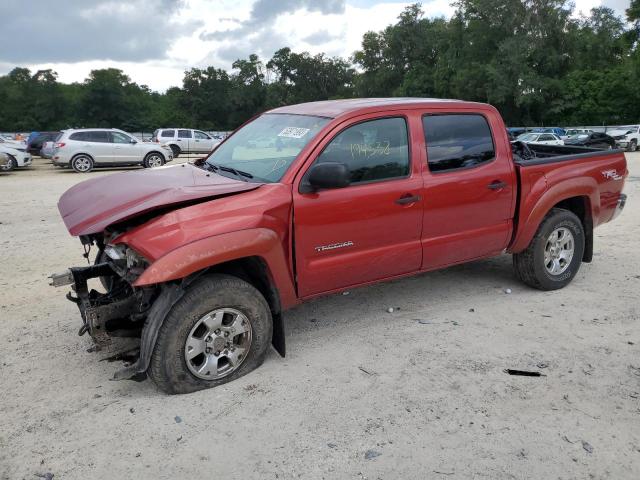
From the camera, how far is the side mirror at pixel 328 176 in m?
3.63

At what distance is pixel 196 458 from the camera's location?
294 centimetres

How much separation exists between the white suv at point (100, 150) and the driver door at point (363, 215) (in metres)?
17.3

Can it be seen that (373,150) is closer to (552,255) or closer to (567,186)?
(567,186)

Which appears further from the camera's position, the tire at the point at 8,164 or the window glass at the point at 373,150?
the tire at the point at 8,164

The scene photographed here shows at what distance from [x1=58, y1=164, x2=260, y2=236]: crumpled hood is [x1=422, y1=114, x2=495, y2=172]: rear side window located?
1558 millimetres

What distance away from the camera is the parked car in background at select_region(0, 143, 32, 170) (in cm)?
1971

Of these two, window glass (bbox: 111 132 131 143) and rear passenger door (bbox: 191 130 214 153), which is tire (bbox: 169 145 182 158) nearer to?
rear passenger door (bbox: 191 130 214 153)

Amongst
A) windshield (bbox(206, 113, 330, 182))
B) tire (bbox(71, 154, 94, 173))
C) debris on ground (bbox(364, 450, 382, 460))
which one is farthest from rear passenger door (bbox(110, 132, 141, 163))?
debris on ground (bbox(364, 450, 382, 460))

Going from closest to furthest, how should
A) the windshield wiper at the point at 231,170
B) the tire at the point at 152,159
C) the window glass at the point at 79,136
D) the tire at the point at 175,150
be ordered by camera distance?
the windshield wiper at the point at 231,170 → the window glass at the point at 79,136 → the tire at the point at 152,159 → the tire at the point at 175,150

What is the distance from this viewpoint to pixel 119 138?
2019 centimetres

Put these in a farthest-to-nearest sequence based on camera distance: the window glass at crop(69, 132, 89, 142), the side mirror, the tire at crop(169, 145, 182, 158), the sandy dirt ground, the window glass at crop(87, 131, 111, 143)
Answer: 1. the tire at crop(169, 145, 182, 158)
2. the window glass at crop(87, 131, 111, 143)
3. the window glass at crop(69, 132, 89, 142)
4. the side mirror
5. the sandy dirt ground

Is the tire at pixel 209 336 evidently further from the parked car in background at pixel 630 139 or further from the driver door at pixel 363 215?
the parked car in background at pixel 630 139

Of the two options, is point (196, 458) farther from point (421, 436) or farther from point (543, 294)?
point (543, 294)

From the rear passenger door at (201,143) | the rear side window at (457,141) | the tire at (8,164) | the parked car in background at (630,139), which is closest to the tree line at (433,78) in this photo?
the parked car in background at (630,139)
